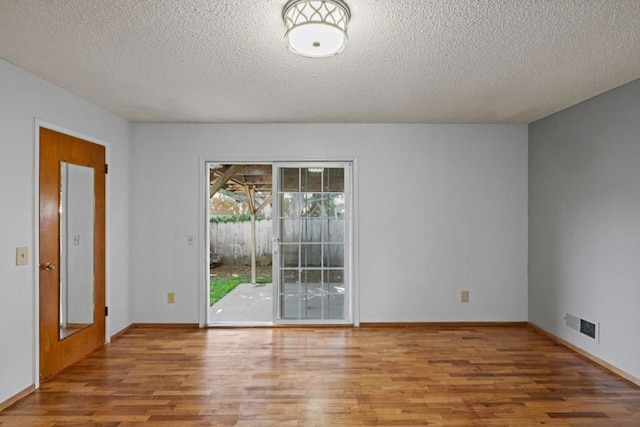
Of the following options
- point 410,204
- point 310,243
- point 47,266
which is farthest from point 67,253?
point 410,204

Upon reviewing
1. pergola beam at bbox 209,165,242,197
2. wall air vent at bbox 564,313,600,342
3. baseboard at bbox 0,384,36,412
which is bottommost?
baseboard at bbox 0,384,36,412

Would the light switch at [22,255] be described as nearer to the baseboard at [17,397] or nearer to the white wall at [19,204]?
the white wall at [19,204]

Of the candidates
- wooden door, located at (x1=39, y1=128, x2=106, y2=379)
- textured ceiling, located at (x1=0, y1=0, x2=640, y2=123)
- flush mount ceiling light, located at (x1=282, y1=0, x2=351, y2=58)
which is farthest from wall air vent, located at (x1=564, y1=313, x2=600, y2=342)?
wooden door, located at (x1=39, y1=128, x2=106, y2=379)

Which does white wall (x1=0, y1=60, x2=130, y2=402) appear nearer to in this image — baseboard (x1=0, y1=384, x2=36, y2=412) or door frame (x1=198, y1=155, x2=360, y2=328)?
baseboard (x1=0, y1=384, x2=36, y2=412)

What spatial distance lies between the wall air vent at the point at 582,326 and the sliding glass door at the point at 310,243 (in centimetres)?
217

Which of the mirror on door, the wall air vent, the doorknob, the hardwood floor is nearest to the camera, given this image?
the hardwood floor

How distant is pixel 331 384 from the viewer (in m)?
2.96

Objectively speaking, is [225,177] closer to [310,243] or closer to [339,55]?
[310,243]

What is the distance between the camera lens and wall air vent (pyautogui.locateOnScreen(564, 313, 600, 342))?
3.42 metres

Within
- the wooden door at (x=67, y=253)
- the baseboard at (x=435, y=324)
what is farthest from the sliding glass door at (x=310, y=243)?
the wooden door at (x=67, y=253)

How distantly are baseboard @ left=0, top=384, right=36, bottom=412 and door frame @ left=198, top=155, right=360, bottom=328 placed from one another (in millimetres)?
1734

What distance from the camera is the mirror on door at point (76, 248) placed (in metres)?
3.28

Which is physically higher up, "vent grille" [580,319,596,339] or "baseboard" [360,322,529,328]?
"vent grille" [580,319,596,339]

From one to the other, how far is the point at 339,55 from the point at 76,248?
2.78 meters
